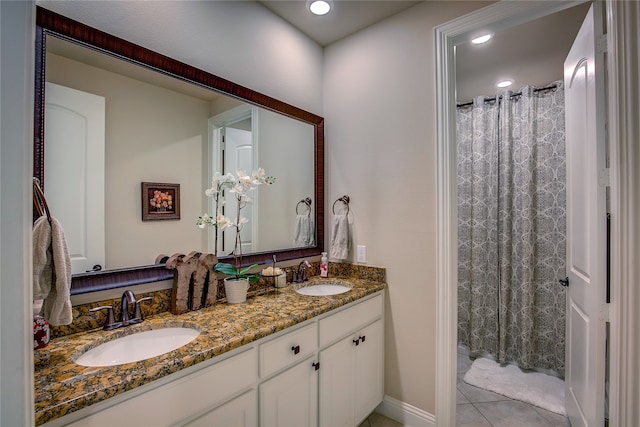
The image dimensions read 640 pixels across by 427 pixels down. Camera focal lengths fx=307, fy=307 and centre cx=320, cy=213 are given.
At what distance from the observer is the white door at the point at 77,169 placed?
112 cm

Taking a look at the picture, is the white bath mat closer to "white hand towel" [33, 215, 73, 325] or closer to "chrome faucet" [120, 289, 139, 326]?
"chrome faucet" [120, 289, 139, 326]

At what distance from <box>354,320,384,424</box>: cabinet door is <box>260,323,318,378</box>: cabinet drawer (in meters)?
0.43

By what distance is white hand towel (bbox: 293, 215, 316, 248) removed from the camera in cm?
214

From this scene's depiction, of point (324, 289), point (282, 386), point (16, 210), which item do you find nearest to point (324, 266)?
point (324, 289)

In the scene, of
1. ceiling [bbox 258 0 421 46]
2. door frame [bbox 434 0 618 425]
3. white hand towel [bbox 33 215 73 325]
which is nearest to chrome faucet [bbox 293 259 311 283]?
door frame [bbox 434 0 618 425]

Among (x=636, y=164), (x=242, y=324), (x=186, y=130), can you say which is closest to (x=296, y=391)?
(x=242, y=324)

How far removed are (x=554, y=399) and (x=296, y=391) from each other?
199 centimetres

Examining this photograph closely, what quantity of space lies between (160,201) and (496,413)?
8.03 ft

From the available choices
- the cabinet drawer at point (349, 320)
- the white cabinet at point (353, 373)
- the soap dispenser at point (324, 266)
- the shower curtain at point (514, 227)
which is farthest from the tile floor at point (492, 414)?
the soap dispenser at point (324, 266)

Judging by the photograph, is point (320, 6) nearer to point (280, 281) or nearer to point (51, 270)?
point (280, 281)

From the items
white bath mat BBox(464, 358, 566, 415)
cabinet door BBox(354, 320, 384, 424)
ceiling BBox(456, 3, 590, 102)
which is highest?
ceiling BBox(456, 3, 590, 102)

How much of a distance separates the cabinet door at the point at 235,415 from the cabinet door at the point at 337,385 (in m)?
0.42

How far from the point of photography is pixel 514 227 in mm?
2637

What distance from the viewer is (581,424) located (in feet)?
5.42
